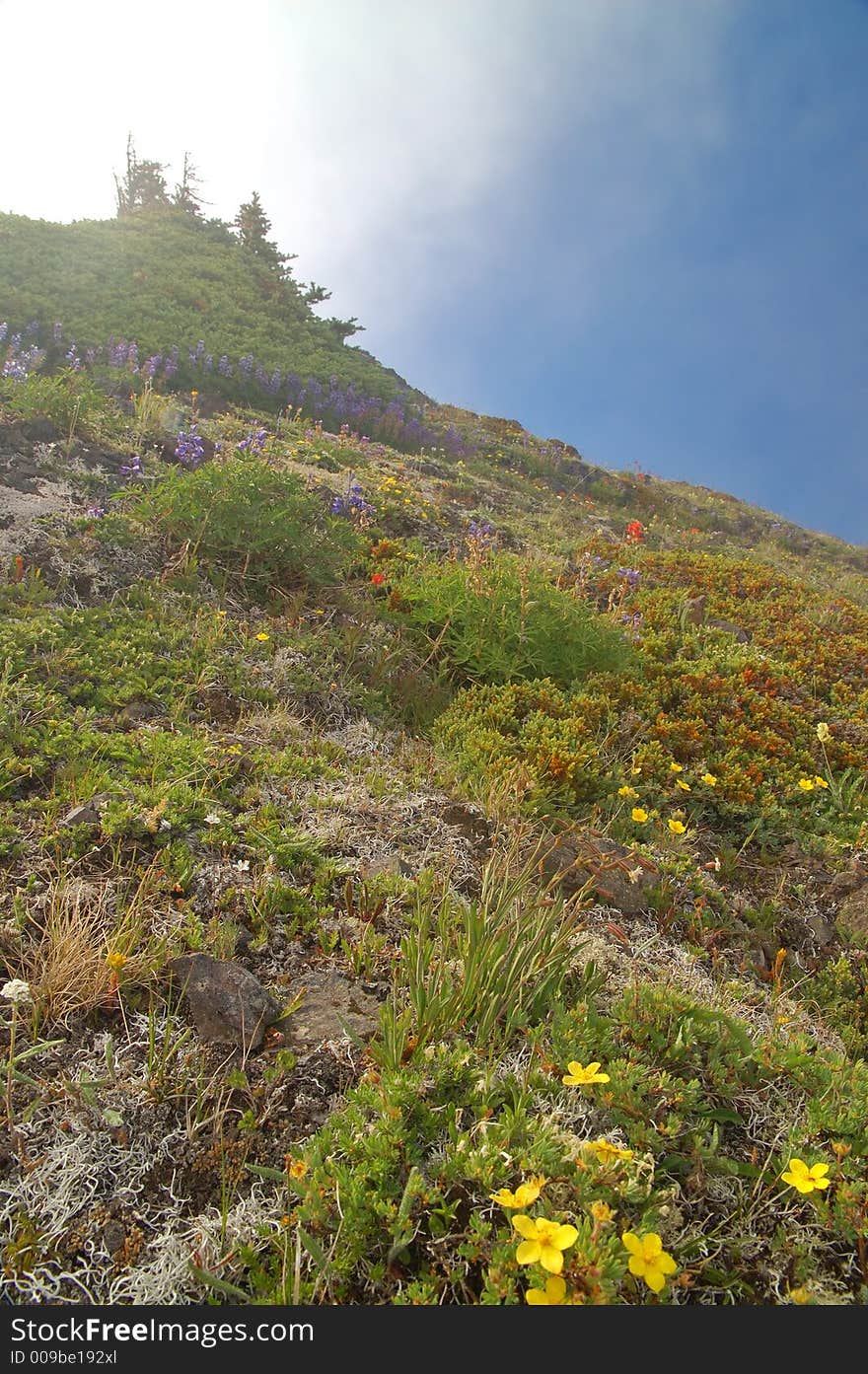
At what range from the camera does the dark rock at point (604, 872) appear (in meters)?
3.46

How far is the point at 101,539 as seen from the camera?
5.27 meters

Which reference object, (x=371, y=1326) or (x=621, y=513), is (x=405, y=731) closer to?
(x=371, y=1326)

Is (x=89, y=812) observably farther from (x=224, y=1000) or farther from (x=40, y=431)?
(x=40, y=431)

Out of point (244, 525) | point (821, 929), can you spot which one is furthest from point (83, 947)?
point (244, 525)

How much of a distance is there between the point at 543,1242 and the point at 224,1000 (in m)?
1.28

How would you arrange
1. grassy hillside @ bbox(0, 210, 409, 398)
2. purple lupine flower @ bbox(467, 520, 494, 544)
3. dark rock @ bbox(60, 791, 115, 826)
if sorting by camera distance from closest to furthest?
dark rock @ bbox(60, 791, 115, 826) < purple lupine flower @ bbox(467, 520, 494, 544) < grassy hillside @ bbox(0, 210, 409, 398)

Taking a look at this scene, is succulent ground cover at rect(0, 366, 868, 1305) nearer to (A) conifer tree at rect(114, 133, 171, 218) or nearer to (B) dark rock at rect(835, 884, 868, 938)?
(B) dark rock at rect(835, 884, 868, 938)

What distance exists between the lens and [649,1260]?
1.46 m

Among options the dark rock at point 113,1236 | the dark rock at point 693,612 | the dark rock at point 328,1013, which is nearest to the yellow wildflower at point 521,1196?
the dark rock at point 328,1013

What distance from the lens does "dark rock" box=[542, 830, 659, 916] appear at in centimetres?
346

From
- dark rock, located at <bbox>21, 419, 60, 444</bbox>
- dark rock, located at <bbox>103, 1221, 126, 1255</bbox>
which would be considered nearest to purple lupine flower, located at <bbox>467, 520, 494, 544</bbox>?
dark rock, located at <bbox>21, 419, 60, 444</bbox>

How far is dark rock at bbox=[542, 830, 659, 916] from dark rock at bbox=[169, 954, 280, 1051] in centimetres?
147

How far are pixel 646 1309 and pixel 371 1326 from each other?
56 centimetres

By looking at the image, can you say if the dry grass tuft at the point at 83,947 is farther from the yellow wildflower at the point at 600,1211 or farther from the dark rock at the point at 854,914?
the dark rock at the point at 854,914
